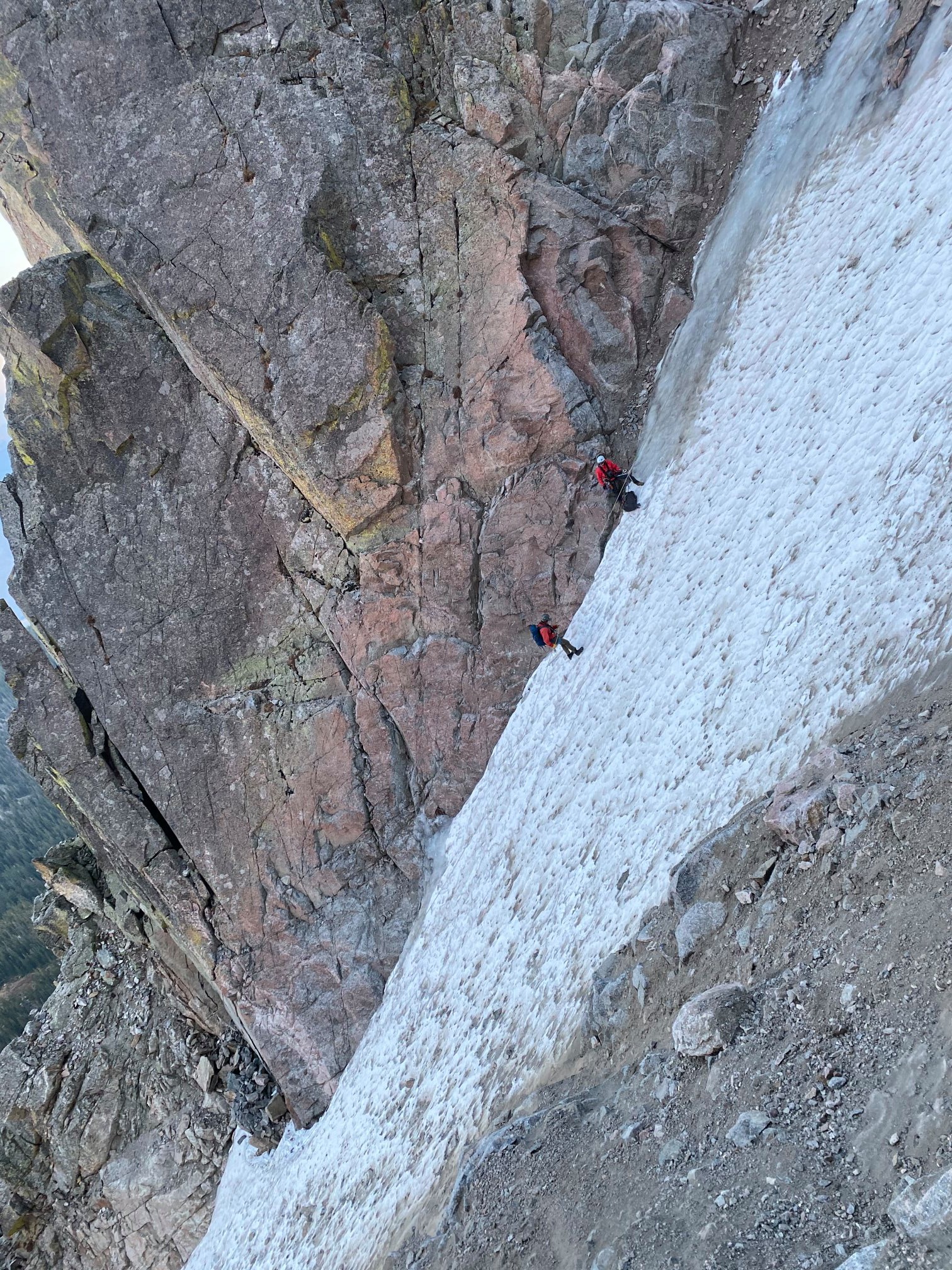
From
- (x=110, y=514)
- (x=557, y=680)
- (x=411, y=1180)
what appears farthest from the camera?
(x=110, y=514)

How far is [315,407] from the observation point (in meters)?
18.6

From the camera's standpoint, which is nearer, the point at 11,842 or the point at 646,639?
the point at 646,639

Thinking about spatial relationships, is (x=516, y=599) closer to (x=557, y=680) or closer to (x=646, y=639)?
(x=557, y=680)

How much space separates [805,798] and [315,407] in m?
13.5

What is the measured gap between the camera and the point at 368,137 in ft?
60.4

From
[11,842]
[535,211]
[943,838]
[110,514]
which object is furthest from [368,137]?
[11,842]

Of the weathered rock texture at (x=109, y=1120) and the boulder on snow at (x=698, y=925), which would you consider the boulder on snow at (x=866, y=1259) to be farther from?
the weathered rock texture at (x=109, y=1120)

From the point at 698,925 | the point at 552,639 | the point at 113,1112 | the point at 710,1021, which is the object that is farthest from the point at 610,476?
the point at 113,1112

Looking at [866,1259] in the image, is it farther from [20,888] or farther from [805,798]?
[20,888]

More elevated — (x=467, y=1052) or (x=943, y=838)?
(x=943, y=838)

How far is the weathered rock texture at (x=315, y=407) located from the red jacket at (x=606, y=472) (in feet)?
3.19

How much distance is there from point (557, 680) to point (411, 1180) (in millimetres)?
9346

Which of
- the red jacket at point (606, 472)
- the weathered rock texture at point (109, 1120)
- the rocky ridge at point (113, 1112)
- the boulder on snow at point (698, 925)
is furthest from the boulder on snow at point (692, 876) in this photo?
the weathered rock texture at point (109, 1120)

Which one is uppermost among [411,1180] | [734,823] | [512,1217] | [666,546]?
[666,546]
